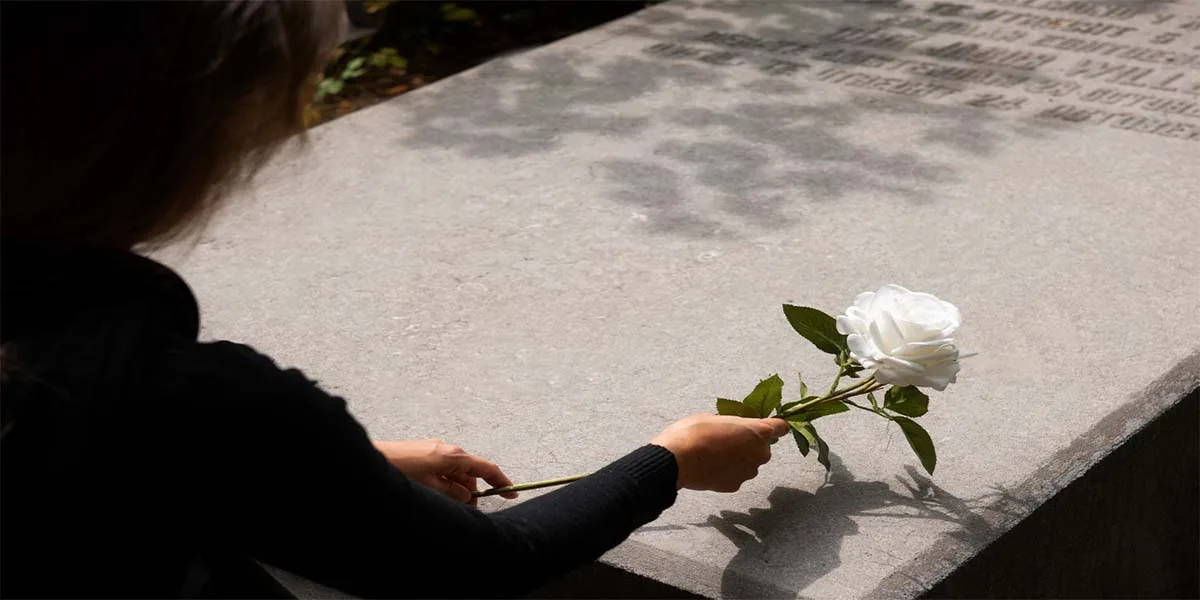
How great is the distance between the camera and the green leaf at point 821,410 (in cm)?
232

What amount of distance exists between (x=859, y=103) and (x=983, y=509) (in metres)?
2.31

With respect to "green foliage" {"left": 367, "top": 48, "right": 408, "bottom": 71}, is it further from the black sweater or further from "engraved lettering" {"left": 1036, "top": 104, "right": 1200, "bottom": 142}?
the black sweater

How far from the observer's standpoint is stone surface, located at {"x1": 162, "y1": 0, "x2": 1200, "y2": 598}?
8.04ft

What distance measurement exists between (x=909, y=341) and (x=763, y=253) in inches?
53.5

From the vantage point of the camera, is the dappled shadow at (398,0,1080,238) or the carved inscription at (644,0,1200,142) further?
the carved inscription at (644,0,1200,142)

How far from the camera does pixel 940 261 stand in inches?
132

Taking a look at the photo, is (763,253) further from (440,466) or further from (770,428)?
(440,466)

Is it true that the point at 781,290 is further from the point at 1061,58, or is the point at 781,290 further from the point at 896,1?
the point at 896,1

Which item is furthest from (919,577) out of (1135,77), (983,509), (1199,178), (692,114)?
(1135,77)

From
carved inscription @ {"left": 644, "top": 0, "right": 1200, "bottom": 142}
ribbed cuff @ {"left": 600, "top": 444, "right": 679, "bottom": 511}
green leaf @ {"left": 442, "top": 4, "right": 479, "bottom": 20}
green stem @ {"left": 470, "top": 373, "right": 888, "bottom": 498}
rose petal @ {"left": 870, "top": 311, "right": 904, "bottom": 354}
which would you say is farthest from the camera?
green leaf @ {"left": 442, "top": 4, "right": 479, "bottom": 20}

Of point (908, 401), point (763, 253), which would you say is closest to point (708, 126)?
point (763, 253)

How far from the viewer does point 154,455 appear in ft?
4.14

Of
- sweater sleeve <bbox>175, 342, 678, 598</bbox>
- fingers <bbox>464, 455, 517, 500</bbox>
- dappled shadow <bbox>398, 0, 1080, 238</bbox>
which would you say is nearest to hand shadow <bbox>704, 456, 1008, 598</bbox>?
fingers <bbox>464, 455, 517, 500</bbox>

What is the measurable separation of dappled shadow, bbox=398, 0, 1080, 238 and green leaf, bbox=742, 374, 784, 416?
4.22 ft
